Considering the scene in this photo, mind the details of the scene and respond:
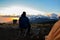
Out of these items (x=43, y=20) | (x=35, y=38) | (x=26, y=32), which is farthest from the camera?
(x=43, y=20)

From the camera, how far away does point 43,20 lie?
12.7 m

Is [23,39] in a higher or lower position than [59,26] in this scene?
lower

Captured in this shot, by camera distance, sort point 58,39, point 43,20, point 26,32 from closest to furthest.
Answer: point 58,39, point 26,32, point 43,20

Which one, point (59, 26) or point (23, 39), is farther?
point (23, 39)

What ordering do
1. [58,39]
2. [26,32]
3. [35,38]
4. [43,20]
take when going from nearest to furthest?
[58,39] < [35,38] < [26,32] < [43,20]

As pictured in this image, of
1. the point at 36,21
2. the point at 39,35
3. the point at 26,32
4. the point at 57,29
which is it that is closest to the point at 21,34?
the point at 26,32

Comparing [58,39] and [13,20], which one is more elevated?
[58,39]

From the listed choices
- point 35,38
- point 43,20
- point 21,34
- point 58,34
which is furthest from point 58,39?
point 43,20

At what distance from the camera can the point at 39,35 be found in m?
8.70

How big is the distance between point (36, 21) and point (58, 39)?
39.8 ft

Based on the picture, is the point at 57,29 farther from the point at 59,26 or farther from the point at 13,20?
the point at 13,20

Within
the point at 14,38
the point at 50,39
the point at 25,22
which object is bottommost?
the point at 14,38

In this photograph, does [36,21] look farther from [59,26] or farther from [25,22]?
[59,26]

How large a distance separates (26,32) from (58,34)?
8.44 metres
